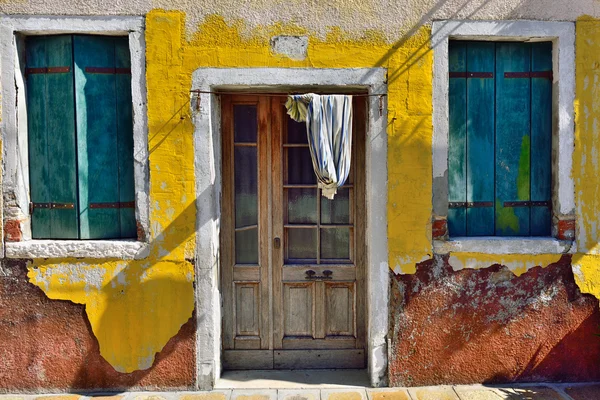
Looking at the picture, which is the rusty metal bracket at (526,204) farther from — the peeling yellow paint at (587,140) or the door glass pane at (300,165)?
the door glass pane at (300,165)

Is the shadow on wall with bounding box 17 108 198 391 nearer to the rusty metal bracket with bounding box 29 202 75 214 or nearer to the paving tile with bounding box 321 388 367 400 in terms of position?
the rusty metal bracket with bounding box 29 202 75 214

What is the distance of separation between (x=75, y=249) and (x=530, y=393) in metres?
3.77

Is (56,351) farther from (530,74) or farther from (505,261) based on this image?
(530,74)

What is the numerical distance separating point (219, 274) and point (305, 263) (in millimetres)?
747

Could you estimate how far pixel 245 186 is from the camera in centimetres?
458

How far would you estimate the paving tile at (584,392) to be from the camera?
13.5ft

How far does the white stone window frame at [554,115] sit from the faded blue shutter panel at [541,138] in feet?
0.24

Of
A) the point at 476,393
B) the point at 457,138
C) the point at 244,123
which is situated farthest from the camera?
the point at 244,123

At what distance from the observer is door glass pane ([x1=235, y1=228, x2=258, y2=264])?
181 inches

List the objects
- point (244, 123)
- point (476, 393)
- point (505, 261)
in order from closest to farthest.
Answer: point (476, 393) → point (505, 261) → point (244, 123)

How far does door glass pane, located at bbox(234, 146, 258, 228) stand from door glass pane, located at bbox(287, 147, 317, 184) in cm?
30

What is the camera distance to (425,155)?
420cm

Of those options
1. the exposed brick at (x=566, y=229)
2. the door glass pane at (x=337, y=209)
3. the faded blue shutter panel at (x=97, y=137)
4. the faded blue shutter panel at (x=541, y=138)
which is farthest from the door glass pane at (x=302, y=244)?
the exposed brick at (x=566, y=229)

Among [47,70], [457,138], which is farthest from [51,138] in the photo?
[457,138]
